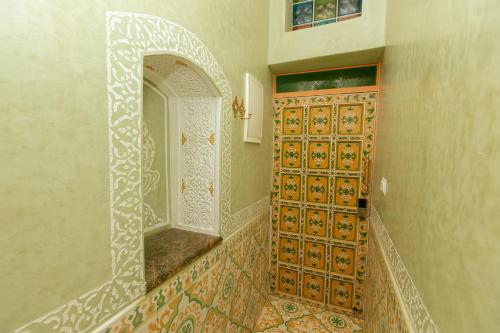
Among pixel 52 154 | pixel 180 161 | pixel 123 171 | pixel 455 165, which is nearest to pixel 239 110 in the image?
pixel 180 161

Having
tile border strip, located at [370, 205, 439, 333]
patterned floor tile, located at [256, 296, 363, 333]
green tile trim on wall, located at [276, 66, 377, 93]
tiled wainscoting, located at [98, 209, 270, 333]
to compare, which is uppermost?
green tile trim on wall, located at [276, 66, 377, 93]

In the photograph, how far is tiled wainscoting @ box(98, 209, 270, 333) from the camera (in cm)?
84

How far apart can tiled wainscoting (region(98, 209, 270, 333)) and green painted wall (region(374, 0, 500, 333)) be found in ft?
2.99

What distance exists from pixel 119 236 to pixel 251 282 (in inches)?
56.5

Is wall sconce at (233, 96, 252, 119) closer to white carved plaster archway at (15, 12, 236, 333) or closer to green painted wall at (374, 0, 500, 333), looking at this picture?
white carved plaster archway at (15, 12, 236, 333)

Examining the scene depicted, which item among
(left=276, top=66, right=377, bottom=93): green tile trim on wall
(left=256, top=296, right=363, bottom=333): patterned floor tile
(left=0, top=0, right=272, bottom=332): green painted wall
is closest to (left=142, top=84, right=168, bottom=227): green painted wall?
(left=0, top=0, right=272, bottom=332): green painted wall

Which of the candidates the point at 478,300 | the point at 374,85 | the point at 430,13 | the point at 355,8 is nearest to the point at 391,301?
the point at 478,300

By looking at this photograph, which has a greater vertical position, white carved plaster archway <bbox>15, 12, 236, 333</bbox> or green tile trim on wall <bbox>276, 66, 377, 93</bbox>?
green tile trim on wall <bbox>276, 66, 377, 93</bbox>

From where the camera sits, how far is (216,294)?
1.29 metres

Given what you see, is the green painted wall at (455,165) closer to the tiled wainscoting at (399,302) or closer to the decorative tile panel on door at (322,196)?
the tiled wainscoting at (399,302)

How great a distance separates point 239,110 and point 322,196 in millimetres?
1217

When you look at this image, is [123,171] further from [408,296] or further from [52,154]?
[408,296]

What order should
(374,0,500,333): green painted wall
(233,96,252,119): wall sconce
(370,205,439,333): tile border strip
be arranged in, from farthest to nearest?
(233,96,252,119): wall sconce
(370,205,439,333): tile border strip
(374,0,500,333): green painted wall

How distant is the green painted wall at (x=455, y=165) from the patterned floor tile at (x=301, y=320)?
5.28 ft
